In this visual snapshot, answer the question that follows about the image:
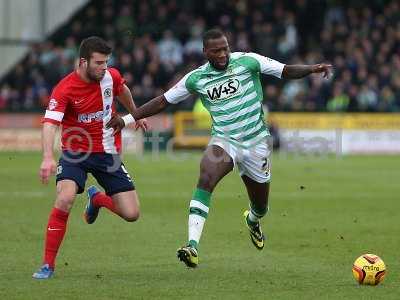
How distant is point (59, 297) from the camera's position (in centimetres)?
795

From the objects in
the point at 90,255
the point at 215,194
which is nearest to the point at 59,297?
the point at 90,255

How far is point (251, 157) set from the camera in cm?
1001

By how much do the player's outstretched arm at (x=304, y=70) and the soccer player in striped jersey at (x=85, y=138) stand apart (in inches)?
57.5

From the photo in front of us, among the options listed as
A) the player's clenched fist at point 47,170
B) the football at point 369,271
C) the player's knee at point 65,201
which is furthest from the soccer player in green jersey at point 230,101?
the football at point 369,271

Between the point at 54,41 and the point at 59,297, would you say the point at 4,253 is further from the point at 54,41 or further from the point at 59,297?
the point at 54,41

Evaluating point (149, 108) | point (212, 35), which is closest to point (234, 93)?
point (212, 35)

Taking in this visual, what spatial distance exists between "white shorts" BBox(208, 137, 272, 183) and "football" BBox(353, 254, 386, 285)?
1.82 meters

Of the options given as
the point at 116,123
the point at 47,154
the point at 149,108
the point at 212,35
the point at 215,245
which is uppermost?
the point at 212,35

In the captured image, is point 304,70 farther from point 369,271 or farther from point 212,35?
point 369,271

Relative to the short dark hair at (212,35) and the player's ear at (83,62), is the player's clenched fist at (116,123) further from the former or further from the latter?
the short dark hair at (212,35)

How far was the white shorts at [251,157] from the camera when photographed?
389 inches

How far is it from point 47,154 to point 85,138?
914 mm

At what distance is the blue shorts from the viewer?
9273mm

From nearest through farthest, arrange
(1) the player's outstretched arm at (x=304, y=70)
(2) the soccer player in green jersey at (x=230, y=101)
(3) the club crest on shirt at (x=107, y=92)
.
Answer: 1. (3) the club crest on shirt at (x=107, y=92)
2. (1) the player's outstretched arm at (x=304, y=70)
3. (2) the soccer player in green jersey at (x=230, y=101)
